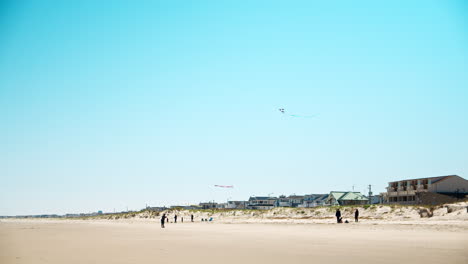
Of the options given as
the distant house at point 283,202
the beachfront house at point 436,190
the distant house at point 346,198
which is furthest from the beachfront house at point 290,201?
the beachfront house at point 436,190

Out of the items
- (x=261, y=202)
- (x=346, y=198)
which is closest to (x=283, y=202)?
(x=261, y=202)

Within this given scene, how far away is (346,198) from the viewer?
12438cm

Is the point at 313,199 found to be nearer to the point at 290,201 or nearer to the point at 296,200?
the point at 296,200

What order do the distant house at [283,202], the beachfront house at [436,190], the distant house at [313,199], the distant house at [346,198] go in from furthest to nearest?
the distant house at [283,202]
the distant house at [313,199]
the distant house at [346,198]
the beachfront house at [436,190]

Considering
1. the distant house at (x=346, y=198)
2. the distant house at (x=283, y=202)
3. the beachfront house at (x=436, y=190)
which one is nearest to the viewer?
the beachfront house at (x=436, y=190)

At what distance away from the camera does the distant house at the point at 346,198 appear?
124 metres

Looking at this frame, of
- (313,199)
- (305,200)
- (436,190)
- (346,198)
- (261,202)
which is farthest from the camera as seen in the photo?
(261,202)

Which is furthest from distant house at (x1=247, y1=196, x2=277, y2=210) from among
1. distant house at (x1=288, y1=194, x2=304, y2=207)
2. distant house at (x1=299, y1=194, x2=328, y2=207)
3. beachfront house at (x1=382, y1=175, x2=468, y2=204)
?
beachfront house at (x1=382, y1=175, x2=468, y2=204)

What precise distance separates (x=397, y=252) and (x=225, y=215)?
255ft

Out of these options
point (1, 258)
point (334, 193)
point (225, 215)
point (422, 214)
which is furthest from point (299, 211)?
point (1, 258)

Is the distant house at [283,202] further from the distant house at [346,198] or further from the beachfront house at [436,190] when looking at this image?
the beachfront house at [436,190]

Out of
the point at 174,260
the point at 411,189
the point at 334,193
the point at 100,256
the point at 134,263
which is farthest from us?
the point at 334,193

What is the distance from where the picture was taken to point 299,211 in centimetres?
7450

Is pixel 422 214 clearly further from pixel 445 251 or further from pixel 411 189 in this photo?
pixel 411 189
